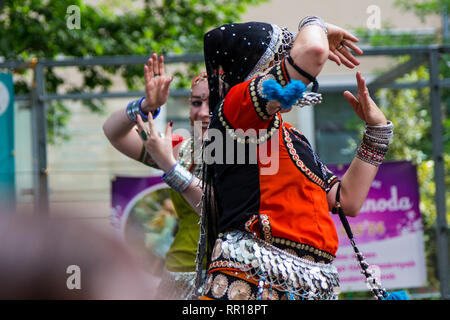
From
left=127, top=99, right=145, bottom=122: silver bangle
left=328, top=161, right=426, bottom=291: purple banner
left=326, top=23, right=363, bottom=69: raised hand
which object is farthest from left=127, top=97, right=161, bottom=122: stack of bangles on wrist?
left=328, top=161, right=426, bottom=291: purple banner

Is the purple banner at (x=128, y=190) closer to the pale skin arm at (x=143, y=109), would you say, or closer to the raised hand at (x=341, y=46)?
the pale skin arm at (x=143, y=109)

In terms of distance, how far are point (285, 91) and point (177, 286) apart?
175 centimetres

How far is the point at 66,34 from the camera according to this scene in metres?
7.36

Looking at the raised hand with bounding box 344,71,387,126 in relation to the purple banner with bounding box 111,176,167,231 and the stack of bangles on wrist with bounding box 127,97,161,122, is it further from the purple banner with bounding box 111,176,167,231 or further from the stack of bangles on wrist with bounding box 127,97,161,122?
the purple banner with bounding box 111,176,167,231

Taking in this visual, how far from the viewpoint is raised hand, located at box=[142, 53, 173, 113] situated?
2.52 metres

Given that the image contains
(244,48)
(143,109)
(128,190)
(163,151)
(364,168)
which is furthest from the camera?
(128,190)

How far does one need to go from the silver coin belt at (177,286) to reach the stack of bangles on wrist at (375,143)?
1.24m

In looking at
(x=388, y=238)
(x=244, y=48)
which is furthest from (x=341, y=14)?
(x=244, y=48)

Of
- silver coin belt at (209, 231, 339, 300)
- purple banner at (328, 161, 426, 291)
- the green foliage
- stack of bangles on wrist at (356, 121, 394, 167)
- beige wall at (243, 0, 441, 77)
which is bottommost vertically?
purple banner at (328, 161, 426, 291)

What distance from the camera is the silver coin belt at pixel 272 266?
6.32 ft

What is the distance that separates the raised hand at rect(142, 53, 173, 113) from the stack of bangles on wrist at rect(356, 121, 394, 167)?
83 centimetres

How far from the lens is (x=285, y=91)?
1692mm

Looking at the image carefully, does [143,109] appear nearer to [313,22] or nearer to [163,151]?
[163,151]
